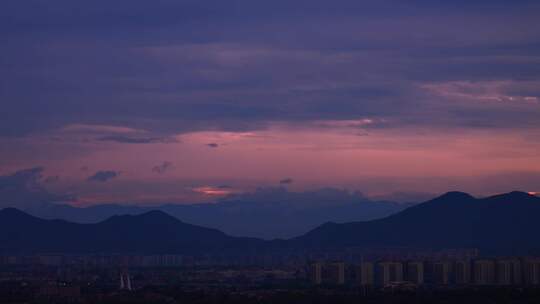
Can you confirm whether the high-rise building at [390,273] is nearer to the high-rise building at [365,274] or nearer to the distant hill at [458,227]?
the high-rise building at [365,274]

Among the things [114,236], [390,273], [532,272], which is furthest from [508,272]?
[114,236]

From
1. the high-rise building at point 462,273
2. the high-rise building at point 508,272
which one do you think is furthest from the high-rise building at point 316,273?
the high-rise building at point 508,272

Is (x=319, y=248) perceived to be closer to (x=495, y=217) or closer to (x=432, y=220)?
(x=432, y=220)

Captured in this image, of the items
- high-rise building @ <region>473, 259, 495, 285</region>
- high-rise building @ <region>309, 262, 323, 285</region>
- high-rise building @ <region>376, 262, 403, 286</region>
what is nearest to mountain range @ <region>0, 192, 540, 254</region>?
high-rise building @ <region>376, 262, 403, 286</region>

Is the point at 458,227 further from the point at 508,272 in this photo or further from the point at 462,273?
the point at 508,272

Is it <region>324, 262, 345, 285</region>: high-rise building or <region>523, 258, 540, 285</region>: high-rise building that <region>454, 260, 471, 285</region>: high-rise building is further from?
<region>324, 262, 345, 285</region>: high-rise building

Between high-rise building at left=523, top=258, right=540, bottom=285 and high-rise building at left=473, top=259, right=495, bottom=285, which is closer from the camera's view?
high-rise building at left=523, top=258, right=540, bottom=285
